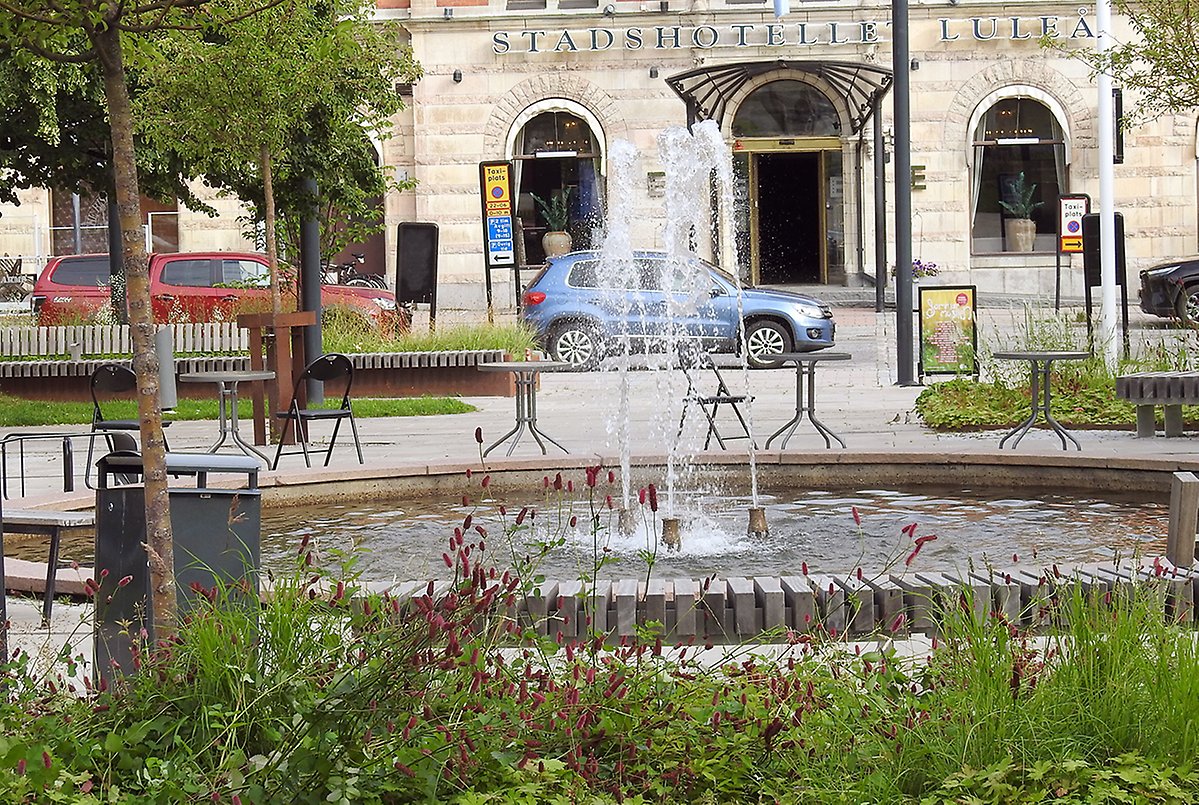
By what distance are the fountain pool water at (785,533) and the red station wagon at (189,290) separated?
38.0ft

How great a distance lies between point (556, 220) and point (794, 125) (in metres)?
5.47

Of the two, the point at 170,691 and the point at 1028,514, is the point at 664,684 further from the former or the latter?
the point at 1028,514

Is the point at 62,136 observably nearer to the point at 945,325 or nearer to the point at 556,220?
the point at 945,325

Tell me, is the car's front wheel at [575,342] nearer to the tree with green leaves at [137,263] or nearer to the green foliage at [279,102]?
the green foliage at [279,102]

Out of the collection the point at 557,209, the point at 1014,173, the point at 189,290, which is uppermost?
the point at 1014,173

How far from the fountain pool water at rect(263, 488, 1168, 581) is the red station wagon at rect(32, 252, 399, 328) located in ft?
38.0

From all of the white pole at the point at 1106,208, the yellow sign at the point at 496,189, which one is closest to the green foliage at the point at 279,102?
the yellow sign at the point at 496,189

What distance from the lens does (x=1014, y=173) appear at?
115 ft

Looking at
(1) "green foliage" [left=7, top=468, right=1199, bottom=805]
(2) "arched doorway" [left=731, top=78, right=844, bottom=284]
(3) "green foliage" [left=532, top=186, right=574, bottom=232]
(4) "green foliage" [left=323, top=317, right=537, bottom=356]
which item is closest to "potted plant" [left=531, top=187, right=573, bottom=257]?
(3) "green foliage" [left=532, top=186, right=574, bottom=232]

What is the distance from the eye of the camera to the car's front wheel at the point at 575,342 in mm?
22250

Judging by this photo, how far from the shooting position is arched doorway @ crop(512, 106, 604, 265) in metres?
35.4

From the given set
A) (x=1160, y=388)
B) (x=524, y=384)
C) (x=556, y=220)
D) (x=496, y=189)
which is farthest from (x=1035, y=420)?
(x=556, y=220)

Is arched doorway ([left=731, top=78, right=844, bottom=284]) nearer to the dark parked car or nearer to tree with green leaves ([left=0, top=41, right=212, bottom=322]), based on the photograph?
the dark parked car

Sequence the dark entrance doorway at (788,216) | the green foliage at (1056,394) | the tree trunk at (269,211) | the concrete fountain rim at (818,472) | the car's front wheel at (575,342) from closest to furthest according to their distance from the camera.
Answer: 1. the concrete fountain rim at (818,472)
2. the green foliage at (1056,394)
3. the tree trunk at (269,211)
4. the car's front wheel at (575,342)
5. the dark entrance doorway at (788,216)
